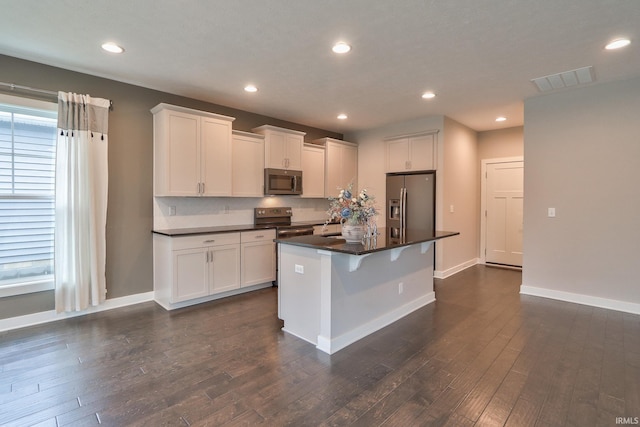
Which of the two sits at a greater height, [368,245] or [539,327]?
[368,245]

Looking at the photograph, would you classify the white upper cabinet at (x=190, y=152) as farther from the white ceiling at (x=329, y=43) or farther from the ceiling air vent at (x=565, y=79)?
the ceiling air vent at (x=565, y=79)

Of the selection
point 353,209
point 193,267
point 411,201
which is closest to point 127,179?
point 193,267

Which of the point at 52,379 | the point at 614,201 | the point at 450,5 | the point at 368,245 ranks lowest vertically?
the point at 52,379

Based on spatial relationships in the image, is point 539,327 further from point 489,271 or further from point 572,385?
point 489,271

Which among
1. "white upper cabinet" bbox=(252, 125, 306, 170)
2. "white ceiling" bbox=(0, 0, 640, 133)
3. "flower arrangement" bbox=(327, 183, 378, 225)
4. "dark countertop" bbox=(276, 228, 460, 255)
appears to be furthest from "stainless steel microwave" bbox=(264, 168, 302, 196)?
"flower arrangement" bbox=(327, 183, 378, 225)

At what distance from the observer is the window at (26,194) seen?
317 centimetres

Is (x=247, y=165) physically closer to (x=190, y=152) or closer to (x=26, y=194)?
(x=190, y=152)

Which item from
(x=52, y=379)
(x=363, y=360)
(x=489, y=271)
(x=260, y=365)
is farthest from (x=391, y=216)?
(x=52, y=379)

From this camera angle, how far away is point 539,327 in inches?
127

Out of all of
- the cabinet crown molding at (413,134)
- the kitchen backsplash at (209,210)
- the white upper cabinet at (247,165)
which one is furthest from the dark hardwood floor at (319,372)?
the cabinet crown molding at (413,134)

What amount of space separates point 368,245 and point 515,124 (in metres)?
4.73

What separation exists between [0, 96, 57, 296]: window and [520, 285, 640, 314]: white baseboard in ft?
19.3

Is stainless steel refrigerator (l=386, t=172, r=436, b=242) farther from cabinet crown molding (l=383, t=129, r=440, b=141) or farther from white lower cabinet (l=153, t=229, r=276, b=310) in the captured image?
white lower cabinet (l=153, t=229, r=276, b=310)

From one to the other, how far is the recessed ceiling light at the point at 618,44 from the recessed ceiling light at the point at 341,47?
2333mm
